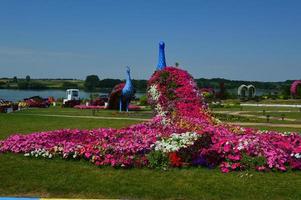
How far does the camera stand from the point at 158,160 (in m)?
10.3

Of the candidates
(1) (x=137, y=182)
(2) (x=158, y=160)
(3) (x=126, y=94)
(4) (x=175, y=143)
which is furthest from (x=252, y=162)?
(3) (x=126, y=94)

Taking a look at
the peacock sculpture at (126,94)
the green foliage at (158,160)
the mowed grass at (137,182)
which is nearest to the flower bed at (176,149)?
the green foliage at (158,160)

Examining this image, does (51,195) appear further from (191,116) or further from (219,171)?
(191,116)

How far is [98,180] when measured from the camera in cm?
922

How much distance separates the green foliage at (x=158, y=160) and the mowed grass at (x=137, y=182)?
242 millimetres

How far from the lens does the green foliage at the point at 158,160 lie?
10156 millimetres

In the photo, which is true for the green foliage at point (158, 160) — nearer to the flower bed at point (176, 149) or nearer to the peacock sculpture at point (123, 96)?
the flower bed at point (176, 149)

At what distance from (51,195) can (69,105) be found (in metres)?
45.3

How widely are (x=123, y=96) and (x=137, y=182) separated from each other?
33590 mm

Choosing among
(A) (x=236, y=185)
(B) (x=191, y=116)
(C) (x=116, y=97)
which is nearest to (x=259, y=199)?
(A) (x=236, y=185)

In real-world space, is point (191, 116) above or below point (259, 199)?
above

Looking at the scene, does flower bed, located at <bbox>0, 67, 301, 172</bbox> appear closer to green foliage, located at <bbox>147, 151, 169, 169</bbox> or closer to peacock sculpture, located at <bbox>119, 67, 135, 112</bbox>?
green foliage, located at <bbox>147, 151, 169, 169</bbox>

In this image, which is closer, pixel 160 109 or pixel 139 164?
pixel 139 164

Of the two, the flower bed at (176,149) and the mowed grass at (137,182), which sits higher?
the flower bed at (176,149)
